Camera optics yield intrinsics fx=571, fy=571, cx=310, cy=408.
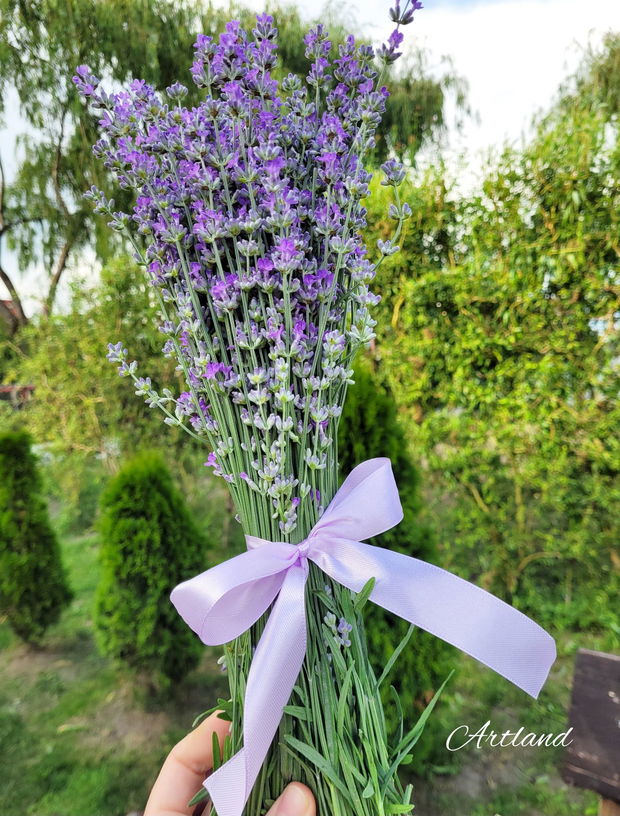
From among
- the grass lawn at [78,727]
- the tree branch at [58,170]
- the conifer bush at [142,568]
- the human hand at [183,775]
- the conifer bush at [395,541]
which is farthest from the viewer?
the tree branch at [58,170]

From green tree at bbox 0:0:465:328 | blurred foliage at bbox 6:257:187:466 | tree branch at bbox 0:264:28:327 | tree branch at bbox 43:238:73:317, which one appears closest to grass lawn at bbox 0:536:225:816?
blurred foliage at bbox 6:257:187:466

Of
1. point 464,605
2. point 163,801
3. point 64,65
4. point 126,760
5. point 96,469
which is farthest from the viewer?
point 64,65

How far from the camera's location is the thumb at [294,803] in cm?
79

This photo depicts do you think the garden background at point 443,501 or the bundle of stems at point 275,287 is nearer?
the bundle of stems at point 275,287

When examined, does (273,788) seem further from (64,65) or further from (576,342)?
(64,65)

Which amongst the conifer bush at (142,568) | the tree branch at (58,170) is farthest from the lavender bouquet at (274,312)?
the tree branch at (58,170)

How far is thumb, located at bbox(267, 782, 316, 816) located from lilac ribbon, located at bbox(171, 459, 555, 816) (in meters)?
0.07

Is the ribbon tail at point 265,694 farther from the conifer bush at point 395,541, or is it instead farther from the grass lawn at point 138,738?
the grass lawn at point 138,738

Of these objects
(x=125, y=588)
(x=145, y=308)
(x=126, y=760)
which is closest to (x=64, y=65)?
(x=145, y=308)

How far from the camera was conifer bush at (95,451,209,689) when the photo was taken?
293 cm

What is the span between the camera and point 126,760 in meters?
2.83

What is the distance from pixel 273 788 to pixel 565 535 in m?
2.88

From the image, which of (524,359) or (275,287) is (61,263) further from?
(275,287)

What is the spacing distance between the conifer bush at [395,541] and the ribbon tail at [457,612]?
1285mm
